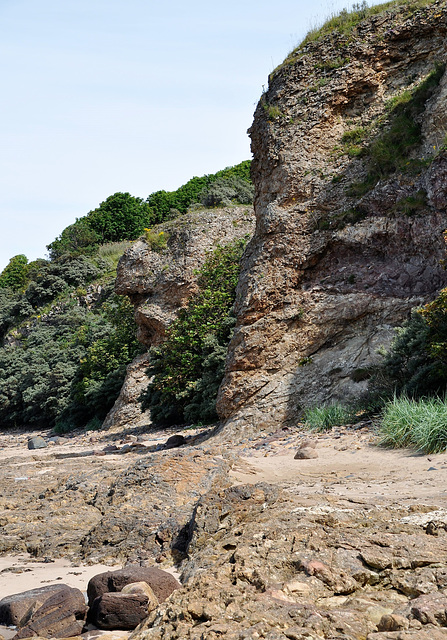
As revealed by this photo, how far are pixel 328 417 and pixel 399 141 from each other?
269 inches

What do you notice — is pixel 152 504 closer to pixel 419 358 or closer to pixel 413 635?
pixel 413 635

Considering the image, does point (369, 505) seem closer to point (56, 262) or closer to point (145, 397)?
point (145, 397)

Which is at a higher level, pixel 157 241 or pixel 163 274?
pixel 157 241

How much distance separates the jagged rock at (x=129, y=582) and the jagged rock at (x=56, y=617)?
18cm

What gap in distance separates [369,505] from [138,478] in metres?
3.16

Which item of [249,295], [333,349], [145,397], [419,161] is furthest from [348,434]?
[145,397]

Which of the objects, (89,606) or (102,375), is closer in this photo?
(89,606)

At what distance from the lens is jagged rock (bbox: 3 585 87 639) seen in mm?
3553

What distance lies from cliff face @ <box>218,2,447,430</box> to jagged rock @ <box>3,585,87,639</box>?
27.2 ft

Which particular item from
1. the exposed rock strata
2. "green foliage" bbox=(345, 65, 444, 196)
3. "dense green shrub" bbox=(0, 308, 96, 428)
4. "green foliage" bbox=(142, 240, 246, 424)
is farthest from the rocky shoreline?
"dense green shrub" bbox=(0, 308, 96, 428)

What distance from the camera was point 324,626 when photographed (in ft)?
8.55

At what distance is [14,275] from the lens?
51250 millimetres

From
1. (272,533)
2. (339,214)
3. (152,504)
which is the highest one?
(339,214)

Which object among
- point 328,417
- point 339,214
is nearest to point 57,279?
point 339,214
